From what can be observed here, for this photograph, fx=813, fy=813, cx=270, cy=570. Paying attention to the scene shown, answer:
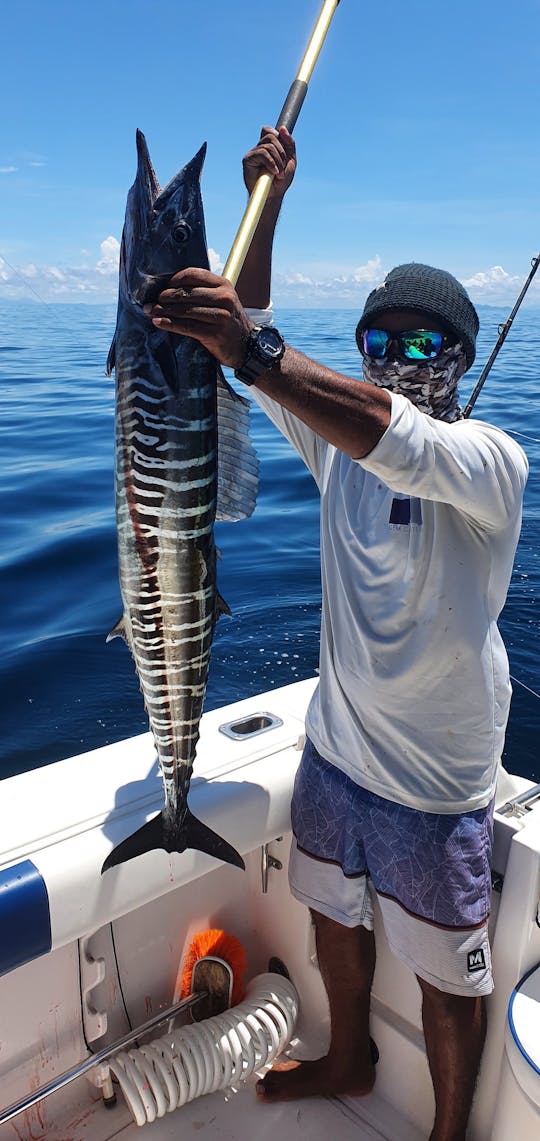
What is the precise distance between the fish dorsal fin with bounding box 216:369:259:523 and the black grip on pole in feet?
3.11

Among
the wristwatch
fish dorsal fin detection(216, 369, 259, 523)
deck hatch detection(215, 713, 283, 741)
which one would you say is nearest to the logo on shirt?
fish dorsal fin detection(216, 369, 259, 523)

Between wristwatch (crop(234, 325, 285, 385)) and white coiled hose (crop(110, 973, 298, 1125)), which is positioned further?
white coiled hose (crop(110, 973, 298, 1125))

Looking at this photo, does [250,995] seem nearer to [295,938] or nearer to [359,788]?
[295,938]

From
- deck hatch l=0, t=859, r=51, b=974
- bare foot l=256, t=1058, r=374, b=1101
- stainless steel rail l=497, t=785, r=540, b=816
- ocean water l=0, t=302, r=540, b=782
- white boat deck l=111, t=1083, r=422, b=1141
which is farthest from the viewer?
ocean water l=0, t=302, r=540, b=782

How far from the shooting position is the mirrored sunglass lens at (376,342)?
2.17 meters

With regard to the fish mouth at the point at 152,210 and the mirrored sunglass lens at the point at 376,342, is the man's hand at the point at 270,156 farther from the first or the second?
the fish mouth at the point at 152,210

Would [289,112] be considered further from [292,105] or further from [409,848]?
[409,848]

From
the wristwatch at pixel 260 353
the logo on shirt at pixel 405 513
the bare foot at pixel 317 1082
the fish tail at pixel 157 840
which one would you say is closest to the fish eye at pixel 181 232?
the wristwatch at pixel 260 353

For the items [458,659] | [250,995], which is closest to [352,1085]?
[250,995]

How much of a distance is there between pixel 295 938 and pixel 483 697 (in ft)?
4.41

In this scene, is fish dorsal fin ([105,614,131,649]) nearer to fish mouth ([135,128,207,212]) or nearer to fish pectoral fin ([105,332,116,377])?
fish pectoral fin ([105,332,116,377])

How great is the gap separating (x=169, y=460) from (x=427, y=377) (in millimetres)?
921

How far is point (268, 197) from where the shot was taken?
2.15 metres

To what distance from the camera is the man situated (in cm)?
213
